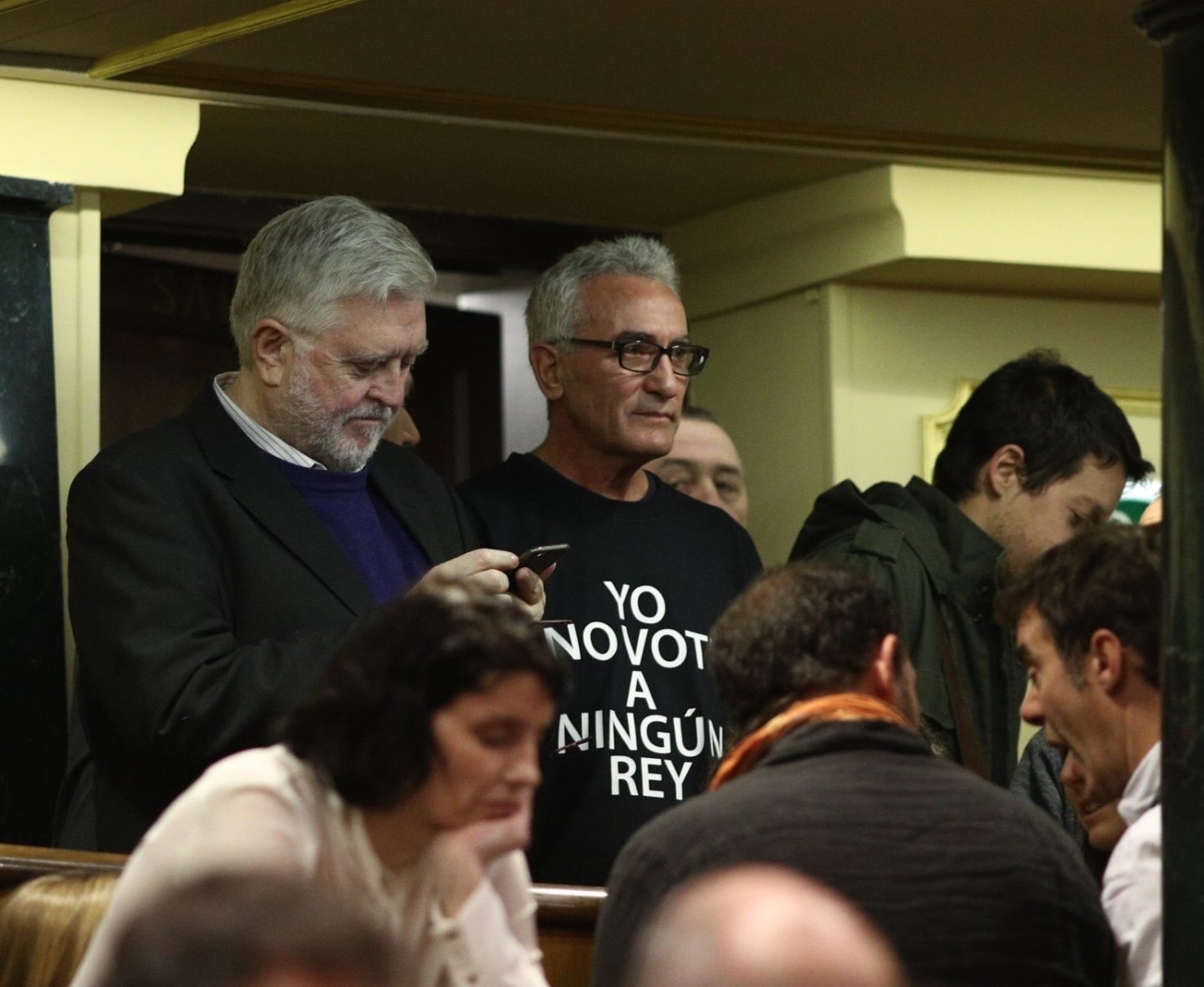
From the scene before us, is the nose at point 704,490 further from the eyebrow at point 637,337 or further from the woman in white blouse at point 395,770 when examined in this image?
the woman in white blouse at point 395,770

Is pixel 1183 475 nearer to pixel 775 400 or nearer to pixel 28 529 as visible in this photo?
pixel 28 529

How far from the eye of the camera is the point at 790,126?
6.79m

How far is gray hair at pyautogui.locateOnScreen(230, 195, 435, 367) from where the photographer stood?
17.3 feet

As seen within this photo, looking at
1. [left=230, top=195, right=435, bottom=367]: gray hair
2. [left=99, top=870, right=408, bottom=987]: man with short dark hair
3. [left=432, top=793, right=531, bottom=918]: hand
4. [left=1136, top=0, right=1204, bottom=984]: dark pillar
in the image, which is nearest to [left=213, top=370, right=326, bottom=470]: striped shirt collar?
[left=230, top=195, right=435, bottom=367]: gray hair

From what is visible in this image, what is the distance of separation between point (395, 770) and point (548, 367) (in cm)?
317

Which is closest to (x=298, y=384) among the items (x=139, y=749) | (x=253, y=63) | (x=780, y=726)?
(x=139, y=749)

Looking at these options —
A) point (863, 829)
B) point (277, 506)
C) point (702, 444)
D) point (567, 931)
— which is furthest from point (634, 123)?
point (863, 829)

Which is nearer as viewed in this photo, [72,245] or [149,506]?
[149,506]

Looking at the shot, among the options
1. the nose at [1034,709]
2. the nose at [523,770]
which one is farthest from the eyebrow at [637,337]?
the nose at [523,770]

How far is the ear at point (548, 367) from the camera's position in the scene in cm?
608

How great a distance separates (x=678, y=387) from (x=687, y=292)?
74.0 inches

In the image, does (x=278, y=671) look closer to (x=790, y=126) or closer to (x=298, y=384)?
(x=298, y=384)

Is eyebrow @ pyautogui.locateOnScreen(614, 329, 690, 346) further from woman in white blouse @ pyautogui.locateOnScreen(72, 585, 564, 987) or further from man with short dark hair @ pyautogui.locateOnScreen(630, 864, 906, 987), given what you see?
man with short dark hair @ pyautogui.locateOnScreen(630, 864, 906, 987)

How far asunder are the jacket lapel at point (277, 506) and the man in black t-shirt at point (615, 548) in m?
0.63
